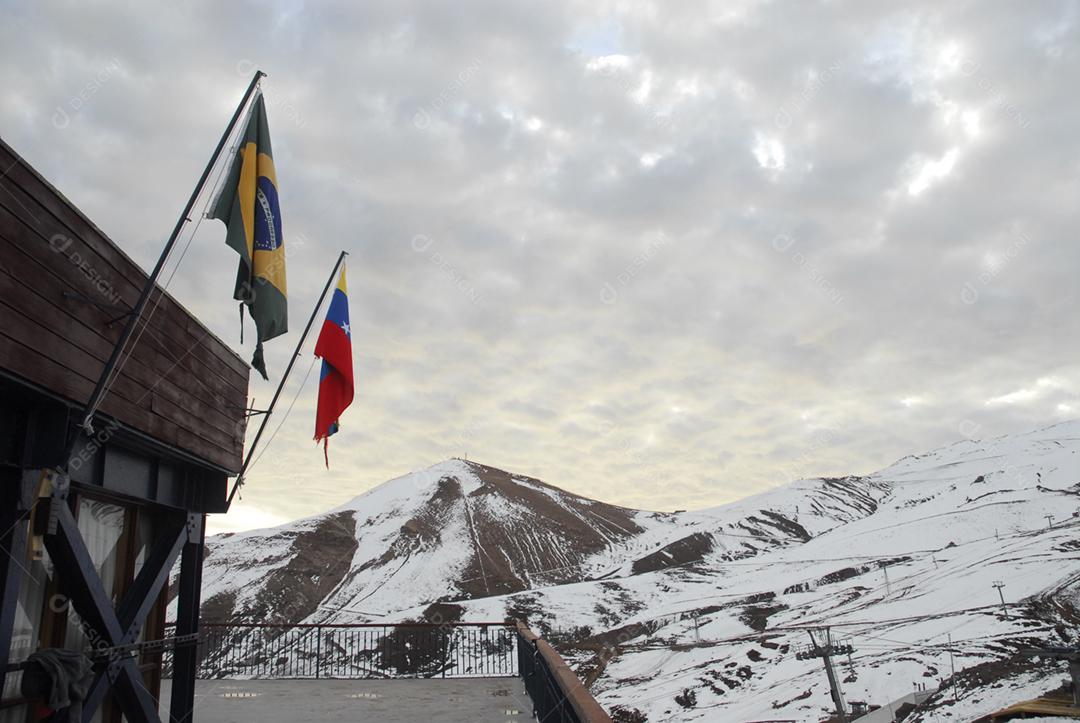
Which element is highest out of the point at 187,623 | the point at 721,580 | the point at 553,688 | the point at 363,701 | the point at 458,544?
the point at 458,544

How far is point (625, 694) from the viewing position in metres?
33.7

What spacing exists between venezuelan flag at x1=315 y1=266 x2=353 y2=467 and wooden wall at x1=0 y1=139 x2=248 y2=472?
135 cm

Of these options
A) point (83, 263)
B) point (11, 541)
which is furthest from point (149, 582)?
point (83, 263)

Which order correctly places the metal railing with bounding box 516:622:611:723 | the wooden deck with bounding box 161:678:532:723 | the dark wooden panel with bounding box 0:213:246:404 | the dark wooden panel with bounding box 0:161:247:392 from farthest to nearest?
the wooden deck with bounding box 161:678:532:723 < the metal railing with bounding box 516:622:611:723 < the dark wooden panel with bounding box 0:161:247:392 < the dark wooden panel with bounding box 0:213:246:404

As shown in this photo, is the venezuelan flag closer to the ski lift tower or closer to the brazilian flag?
the brazilian flag

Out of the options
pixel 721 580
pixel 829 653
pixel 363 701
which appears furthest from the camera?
pixel 721 580

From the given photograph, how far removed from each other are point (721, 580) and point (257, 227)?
5411 centimetres

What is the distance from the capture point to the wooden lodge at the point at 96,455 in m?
5.19

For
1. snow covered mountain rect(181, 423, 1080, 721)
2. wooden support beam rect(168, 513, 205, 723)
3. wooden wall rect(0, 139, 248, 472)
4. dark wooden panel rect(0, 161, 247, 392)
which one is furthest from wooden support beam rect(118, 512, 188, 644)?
snow covered mountain rect(181, 423, 1080, 721)

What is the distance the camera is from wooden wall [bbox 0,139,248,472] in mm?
4945

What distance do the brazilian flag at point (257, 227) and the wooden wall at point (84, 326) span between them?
88 cm

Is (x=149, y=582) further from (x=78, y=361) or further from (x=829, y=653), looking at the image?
(x=829, y=653)

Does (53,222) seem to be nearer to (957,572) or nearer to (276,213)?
(276,213)

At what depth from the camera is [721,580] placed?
2179 inches
